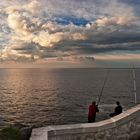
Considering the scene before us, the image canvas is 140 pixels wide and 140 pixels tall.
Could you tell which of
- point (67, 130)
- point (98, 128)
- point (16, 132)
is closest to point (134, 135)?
point (98, 128)

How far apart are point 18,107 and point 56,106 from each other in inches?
251

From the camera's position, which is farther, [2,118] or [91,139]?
[2,118]

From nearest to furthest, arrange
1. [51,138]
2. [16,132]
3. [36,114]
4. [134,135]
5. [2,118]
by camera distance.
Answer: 1. [51,138]
2. [16,132]
3. [134,135]
4. [2,118]
5. [36,114]

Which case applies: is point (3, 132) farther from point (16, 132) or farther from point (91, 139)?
point (91, 139)

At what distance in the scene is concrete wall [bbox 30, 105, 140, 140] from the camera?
1056 centimetres

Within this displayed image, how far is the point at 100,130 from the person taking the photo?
36.6 feet


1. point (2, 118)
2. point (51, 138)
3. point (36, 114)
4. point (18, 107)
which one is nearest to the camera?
point (51, 138)

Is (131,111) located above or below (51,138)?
above

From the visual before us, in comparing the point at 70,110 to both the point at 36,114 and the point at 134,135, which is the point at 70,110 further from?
the point at 134,135

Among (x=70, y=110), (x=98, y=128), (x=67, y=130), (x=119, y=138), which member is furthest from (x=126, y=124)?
(x=70, y=110)

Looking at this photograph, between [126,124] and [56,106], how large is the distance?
37168 millimetres

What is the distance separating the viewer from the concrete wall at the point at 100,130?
34.7ft

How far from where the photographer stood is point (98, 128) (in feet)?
36.5

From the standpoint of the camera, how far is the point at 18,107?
4803 centimetres
